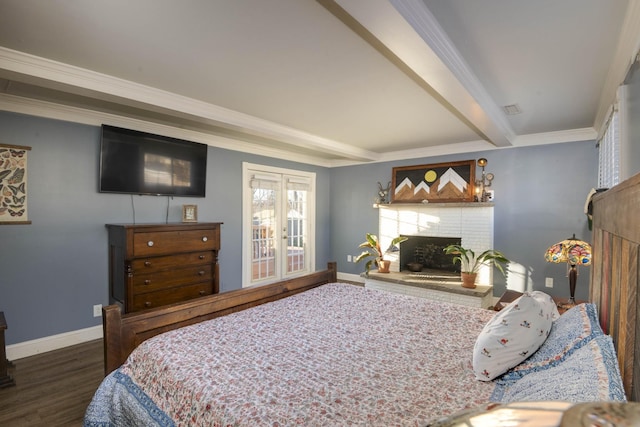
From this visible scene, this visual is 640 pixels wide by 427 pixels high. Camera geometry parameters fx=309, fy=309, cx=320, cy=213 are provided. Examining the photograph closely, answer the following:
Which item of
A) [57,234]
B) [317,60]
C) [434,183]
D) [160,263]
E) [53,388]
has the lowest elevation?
[53,388]

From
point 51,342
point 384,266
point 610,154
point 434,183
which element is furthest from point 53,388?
point 610,154

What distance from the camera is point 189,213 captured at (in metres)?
3.94

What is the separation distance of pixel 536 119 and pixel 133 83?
412cm

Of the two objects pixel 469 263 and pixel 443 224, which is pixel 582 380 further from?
pixel 443 224

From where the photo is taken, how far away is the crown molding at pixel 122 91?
7.03 feet

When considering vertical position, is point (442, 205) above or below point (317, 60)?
below

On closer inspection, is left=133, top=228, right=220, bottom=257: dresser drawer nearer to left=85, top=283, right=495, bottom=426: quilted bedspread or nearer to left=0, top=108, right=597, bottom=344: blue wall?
left=0, top=108, right=597, bottom=344: blue wall

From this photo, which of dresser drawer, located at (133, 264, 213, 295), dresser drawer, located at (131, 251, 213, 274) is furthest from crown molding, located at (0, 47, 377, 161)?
dresser drawer, located at (133, 264, 213, 295)

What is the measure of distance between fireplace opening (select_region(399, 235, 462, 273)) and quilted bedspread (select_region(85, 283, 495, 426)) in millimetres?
2973

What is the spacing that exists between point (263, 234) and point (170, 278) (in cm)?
194

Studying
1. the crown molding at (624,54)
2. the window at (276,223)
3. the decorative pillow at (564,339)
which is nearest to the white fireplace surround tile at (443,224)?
the window at (276,223)

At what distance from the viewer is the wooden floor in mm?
2082

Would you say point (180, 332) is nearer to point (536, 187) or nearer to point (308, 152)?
point (308, 152)

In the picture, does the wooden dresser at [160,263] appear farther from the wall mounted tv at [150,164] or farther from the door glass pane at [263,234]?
the door glass pane at [263,234]
